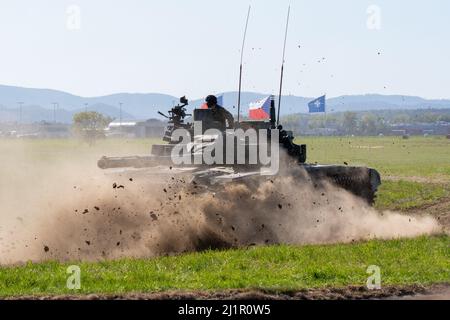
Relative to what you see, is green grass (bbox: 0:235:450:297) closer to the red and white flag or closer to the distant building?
the red and white flag

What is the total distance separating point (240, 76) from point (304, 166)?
295 centimetres

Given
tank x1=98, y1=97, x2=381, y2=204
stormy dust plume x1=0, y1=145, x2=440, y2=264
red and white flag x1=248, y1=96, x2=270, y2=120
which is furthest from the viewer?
red and white flag x1=248, y1=96, x2=270, y2=120

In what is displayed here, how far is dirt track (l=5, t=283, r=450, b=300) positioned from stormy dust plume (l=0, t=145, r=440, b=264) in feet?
13.7

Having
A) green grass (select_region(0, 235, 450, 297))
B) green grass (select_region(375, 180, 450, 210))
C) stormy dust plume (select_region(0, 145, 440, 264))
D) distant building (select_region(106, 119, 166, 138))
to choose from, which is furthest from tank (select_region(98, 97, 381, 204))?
distant building (select_region(106, 119, 166, 138))

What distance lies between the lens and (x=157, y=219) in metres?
15.9

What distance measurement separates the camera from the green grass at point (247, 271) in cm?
1148

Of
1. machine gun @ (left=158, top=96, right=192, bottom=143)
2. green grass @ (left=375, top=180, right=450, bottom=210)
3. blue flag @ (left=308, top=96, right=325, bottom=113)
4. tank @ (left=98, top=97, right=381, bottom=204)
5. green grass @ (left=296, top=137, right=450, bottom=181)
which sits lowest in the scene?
green grass @ (left=296, top=137, right=450, bottom=181)

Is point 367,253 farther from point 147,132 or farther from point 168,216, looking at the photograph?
point 147,132

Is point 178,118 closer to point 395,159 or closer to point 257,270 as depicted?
point 257,270

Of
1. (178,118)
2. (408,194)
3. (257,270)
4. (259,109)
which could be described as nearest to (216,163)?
(178,118)

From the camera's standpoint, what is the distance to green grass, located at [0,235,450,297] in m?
11.5

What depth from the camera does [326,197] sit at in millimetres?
20188

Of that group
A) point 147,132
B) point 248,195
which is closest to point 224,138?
point 248,195

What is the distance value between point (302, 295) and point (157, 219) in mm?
5650
